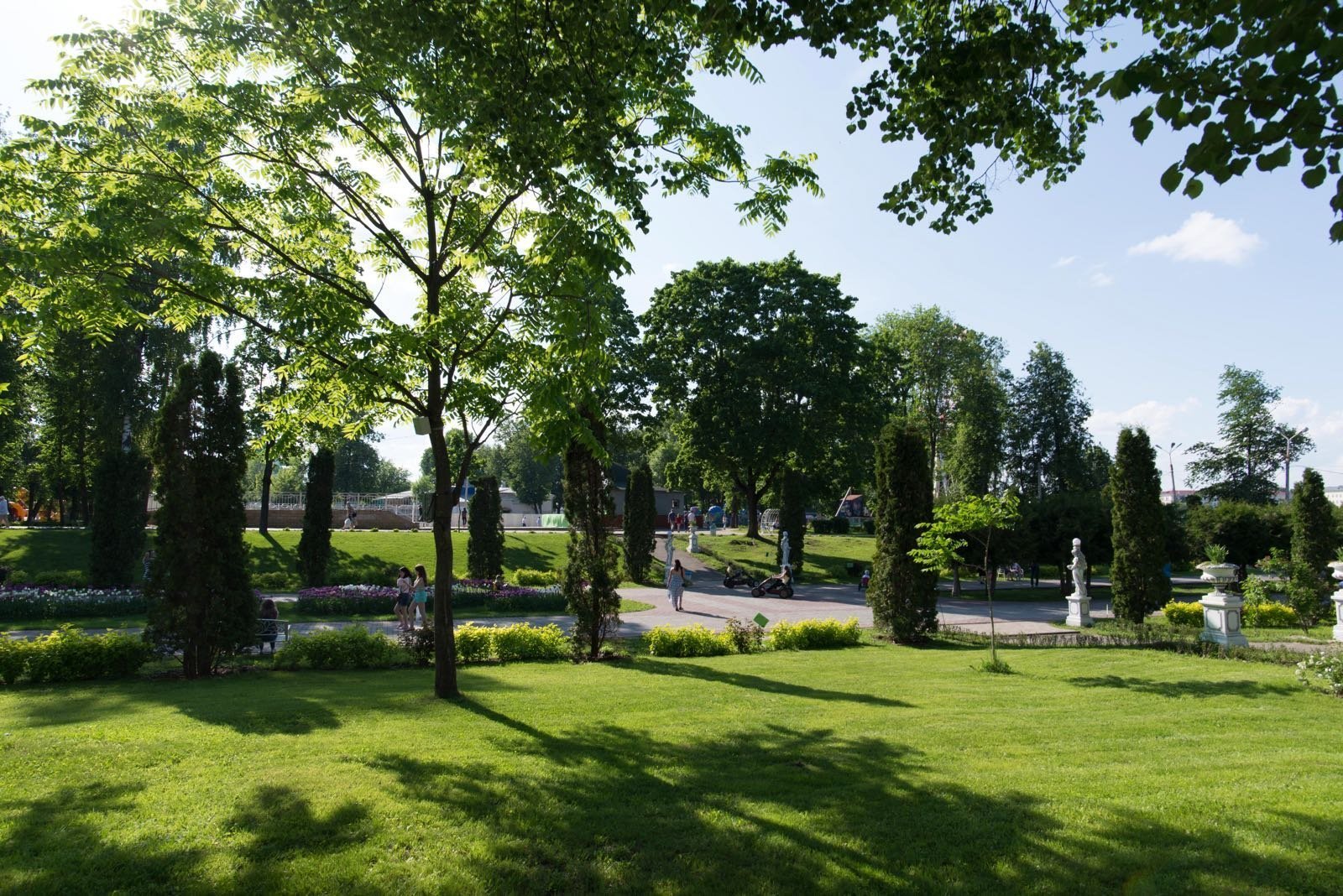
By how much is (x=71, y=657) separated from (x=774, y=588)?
20.3 meters

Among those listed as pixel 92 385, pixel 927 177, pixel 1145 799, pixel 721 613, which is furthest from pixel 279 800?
pixel 92 385

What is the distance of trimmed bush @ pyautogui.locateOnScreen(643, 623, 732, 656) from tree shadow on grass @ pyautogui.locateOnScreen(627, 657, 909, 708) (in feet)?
1.42

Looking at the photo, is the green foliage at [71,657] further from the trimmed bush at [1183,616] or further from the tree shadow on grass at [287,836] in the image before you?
the trimmed bush at [1183,616]

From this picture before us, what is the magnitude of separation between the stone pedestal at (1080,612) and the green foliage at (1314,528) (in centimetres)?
658

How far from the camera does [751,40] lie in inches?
265

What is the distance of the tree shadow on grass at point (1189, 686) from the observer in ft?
34.6

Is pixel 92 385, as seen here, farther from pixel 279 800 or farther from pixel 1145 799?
pixel 1145 799

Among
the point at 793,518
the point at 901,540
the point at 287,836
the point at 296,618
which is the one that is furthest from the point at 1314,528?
the point at 296,618

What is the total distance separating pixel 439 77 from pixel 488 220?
7.46ft

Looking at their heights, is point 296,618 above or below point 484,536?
below

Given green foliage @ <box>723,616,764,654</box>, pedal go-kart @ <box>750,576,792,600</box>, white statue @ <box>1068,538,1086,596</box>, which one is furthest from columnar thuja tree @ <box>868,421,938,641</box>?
pedal go-kart @ <box>750,576,792,600</box>

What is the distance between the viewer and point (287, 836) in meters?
4.73

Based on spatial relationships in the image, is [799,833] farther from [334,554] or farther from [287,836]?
[334,554]

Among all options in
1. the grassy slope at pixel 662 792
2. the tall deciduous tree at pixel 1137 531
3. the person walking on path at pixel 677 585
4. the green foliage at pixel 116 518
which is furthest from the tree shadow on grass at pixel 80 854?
the green foliage at pixel 116 518
